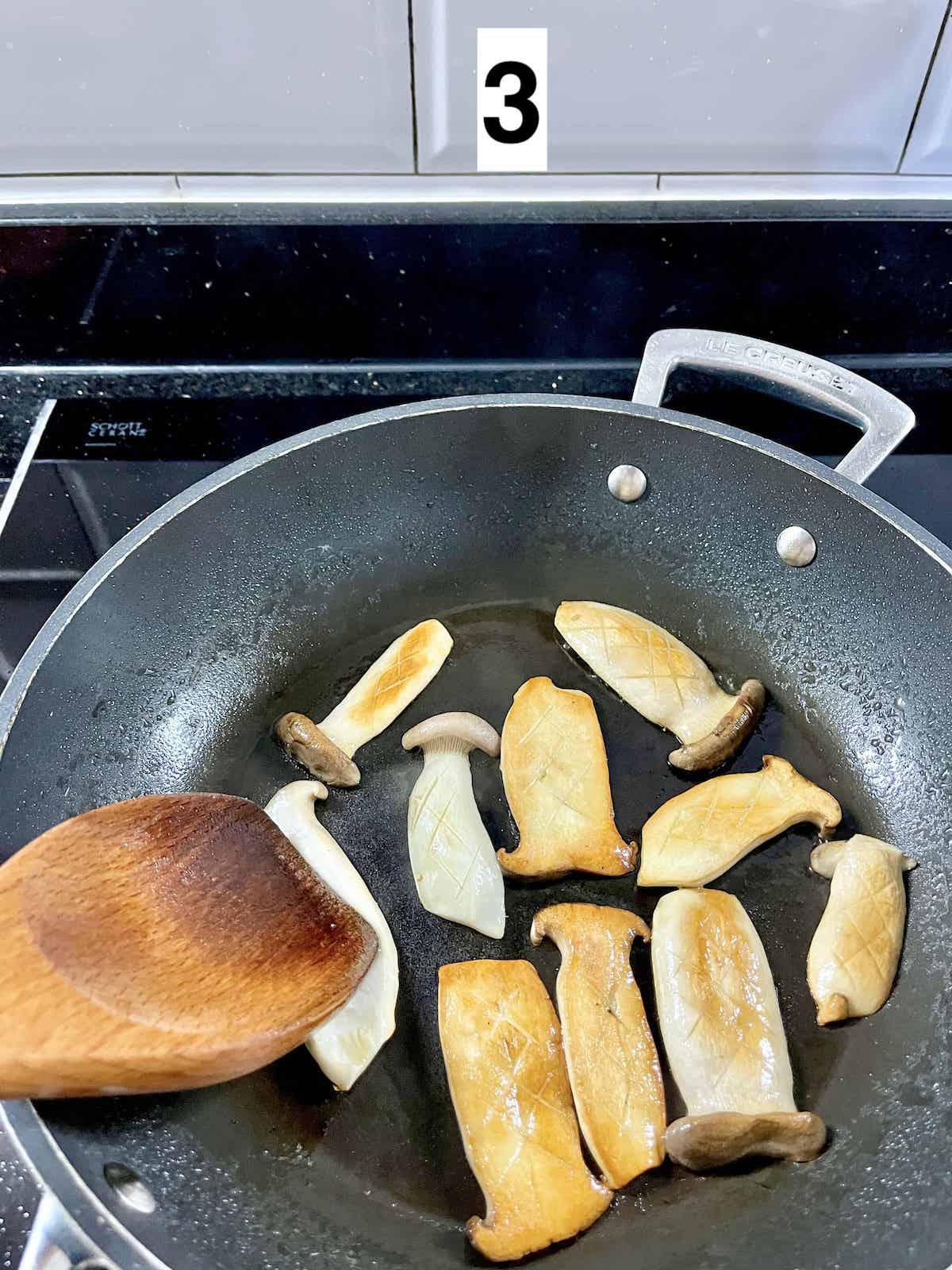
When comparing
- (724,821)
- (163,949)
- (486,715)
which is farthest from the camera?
(486,715)

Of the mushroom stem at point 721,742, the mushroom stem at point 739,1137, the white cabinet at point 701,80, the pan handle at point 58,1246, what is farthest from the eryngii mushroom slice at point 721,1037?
the white cabinet at point 701,80

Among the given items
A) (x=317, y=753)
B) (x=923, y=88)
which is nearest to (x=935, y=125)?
(x=923, y=88)

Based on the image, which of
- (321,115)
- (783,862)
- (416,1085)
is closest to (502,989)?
(416,1085)

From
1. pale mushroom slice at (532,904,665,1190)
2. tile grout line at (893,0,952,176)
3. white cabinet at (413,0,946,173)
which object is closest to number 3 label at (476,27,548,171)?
white cabinet at (413,0,946,173)

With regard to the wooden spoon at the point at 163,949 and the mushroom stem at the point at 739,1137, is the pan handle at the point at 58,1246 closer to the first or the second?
the wooden spoon at the point at 163,949

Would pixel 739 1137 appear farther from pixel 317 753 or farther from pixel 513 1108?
pixel 317 753

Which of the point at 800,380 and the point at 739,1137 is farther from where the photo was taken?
the point at 800,380
